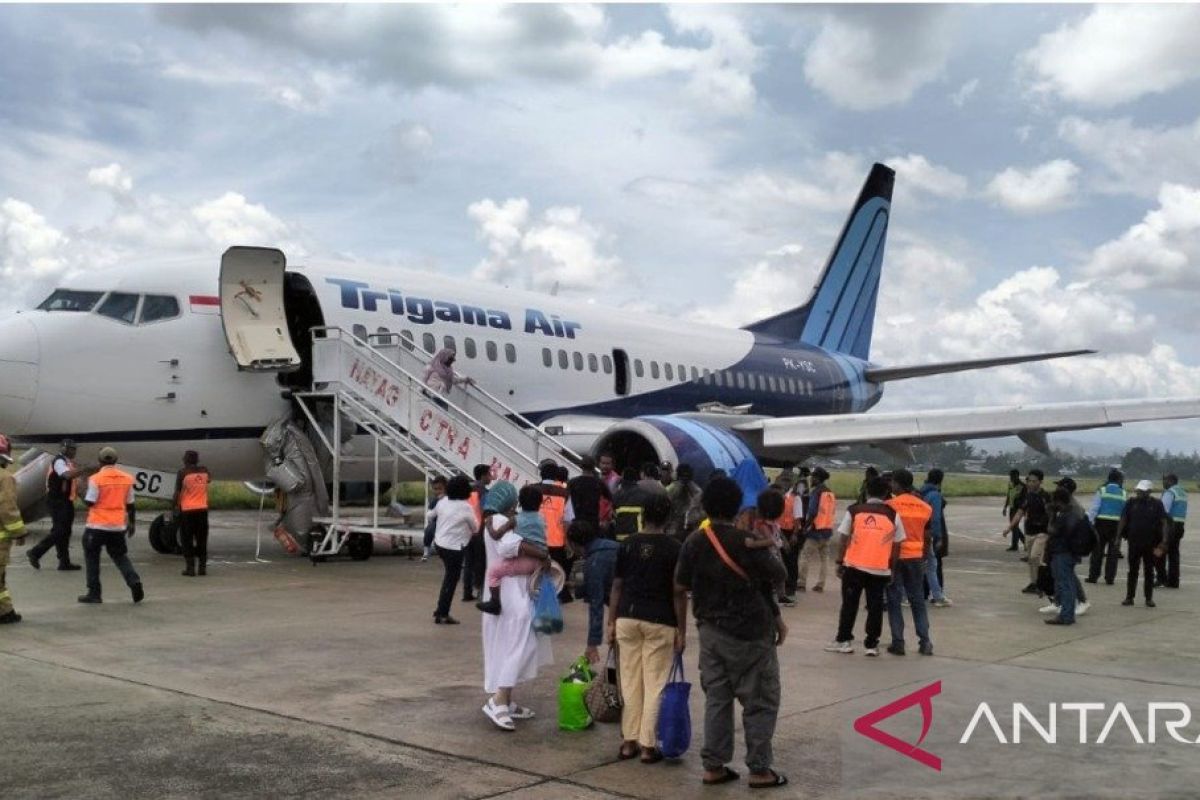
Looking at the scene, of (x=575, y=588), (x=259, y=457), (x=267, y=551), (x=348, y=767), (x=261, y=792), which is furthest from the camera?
(x=267, y=551)

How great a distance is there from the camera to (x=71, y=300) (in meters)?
14.2

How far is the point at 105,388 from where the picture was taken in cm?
1376

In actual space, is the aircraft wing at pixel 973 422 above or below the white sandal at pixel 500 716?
above

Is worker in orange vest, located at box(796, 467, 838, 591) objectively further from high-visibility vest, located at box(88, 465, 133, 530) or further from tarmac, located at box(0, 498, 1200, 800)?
high-visibility vest, located at box(88, 465, 133, 530)

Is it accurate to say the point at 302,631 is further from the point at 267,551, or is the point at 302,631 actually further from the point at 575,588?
the point at 267,551

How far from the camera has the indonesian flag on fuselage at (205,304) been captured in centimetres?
1476

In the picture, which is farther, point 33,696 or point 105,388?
point 105,388

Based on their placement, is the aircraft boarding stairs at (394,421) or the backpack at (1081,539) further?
the aircraft boarding stairs at (394,421)

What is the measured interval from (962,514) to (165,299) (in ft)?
86.4

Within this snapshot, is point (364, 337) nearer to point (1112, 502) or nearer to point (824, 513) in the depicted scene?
point (824, 513)

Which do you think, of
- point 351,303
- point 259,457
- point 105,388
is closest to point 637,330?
point 351,303

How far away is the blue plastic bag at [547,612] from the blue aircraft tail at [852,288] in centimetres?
2024

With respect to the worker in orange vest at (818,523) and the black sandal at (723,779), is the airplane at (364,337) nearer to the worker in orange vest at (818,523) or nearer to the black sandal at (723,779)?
the worker in orange vest at (818,523)

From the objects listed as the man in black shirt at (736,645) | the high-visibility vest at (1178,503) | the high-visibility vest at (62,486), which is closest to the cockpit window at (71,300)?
the high-visibility vest at (62,486)
